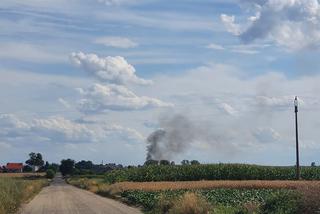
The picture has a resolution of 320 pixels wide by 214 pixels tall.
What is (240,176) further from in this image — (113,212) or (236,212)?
(236,212)

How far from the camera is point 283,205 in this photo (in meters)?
21.5

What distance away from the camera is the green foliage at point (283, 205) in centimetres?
1997

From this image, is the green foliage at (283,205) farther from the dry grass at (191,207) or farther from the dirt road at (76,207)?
the dirt road at (76,207)

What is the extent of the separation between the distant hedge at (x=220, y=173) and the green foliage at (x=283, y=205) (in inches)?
2116

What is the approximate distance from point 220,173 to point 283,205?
196ft

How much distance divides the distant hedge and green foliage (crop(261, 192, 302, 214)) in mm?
53736

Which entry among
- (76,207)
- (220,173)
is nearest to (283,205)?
(76,207)

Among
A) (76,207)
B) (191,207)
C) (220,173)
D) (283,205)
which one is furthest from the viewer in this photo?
(220,173)

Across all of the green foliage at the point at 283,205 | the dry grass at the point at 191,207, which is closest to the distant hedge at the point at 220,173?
the dry grass at the point at 191,207

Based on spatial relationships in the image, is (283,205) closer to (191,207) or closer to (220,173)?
(191,207)

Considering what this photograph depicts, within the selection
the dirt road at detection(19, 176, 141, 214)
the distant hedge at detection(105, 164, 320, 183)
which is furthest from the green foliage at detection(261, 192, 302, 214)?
the distant hedge at detection(105, 164, 320, 183)

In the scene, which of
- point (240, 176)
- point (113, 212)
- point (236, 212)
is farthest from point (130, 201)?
point (240, 176)

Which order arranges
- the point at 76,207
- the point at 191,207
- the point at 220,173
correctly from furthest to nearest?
the point at 220,173, the point at 76,207, the point at 191,207

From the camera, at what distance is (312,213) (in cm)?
1836
